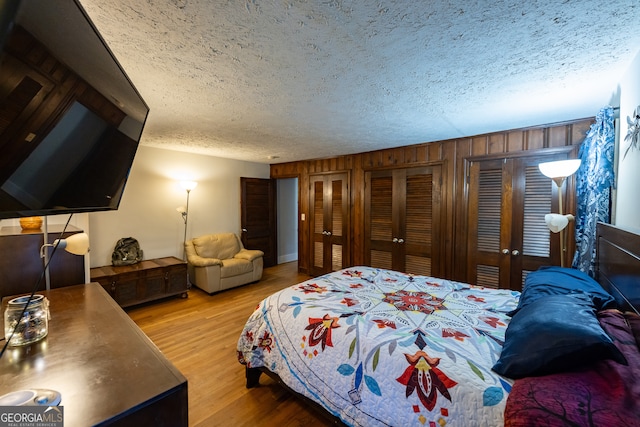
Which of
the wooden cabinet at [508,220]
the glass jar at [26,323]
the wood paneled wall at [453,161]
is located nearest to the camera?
the glass jar at [26,323]

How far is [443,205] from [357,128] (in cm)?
165

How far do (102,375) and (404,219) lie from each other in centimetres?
365

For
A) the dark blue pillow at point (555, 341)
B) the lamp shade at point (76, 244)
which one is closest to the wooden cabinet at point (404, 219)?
the dark blue pillow at point (555, 341)

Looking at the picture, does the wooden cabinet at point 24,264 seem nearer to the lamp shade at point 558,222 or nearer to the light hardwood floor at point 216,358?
the light hardwood floor at point 216,358

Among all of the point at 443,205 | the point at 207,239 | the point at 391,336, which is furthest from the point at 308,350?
the point at 207,239

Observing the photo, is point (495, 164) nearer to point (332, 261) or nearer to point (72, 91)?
point (332, 261)

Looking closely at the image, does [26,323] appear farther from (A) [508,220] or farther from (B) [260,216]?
(B) [260,216]

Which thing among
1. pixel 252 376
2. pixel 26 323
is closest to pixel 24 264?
pixel 26 323

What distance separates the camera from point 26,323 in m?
1.07

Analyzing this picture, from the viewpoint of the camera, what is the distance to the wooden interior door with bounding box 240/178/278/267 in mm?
5266

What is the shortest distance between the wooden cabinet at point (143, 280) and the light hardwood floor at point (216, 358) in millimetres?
180

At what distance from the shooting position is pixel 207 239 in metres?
4.46

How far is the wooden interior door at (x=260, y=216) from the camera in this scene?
207 inches

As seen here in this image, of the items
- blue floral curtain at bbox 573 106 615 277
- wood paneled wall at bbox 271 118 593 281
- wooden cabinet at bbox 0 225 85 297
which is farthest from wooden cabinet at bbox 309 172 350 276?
wooden cabinet at bbox 0 225 85 297
